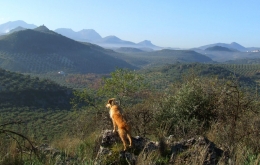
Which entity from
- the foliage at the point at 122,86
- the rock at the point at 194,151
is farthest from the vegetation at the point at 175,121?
the rock at the point at 194,151

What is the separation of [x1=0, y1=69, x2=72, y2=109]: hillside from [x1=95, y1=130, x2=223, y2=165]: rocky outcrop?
3985 centimetres

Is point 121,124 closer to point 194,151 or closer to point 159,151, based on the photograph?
point 159,151

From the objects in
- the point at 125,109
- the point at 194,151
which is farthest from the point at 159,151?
the point at 125,109

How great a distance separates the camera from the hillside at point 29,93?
44438 millimetres

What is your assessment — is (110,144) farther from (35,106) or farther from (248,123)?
(35,106)

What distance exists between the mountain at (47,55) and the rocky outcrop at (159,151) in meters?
110

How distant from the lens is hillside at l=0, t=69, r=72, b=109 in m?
44.4

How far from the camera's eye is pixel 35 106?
149ft

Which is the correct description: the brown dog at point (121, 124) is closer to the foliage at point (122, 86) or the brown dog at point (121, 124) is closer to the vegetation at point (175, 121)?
the vegetation at point (175, 121)

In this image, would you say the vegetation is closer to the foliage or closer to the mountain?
the foliage

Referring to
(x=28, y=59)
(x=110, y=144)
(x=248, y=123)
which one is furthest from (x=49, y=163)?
(x=28, y=59)

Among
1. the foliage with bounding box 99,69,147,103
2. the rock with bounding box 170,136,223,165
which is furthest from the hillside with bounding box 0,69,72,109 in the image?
the rock with bounding box 170,136,223,165

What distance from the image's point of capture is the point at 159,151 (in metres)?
4.54

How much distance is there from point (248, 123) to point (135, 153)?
10.2 ft
